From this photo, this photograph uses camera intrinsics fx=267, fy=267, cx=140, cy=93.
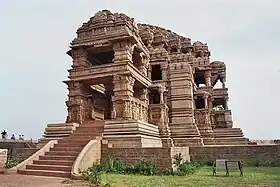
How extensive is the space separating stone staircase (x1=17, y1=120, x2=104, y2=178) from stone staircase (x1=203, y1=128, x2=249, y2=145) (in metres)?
9.15

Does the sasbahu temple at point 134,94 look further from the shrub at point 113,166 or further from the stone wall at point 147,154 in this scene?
the shrub at point 113,166

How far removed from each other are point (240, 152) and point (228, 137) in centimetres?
476

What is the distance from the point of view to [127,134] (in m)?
14.9

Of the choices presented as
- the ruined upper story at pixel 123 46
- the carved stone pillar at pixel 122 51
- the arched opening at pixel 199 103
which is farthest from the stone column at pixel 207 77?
the carved stone pillar at pixel 122 51

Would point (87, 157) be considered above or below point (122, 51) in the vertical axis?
below

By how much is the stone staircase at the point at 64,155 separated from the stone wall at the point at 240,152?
644 centimetres

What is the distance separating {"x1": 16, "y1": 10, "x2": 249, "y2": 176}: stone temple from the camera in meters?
15.7

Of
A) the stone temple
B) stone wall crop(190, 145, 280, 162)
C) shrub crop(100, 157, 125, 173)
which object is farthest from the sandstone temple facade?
stone wall crop(190, 145, 280, 162)

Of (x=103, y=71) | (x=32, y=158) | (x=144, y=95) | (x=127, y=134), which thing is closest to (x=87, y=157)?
(x=32, y=158)

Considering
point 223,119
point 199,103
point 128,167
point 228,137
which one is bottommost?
point 128,167

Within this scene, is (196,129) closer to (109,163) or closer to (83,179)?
(109,163)

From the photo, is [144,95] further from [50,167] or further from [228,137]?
[50,167]

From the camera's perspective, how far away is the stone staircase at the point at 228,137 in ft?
66.1

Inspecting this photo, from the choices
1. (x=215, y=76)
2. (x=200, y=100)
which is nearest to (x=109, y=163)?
(x=200, y=100)
